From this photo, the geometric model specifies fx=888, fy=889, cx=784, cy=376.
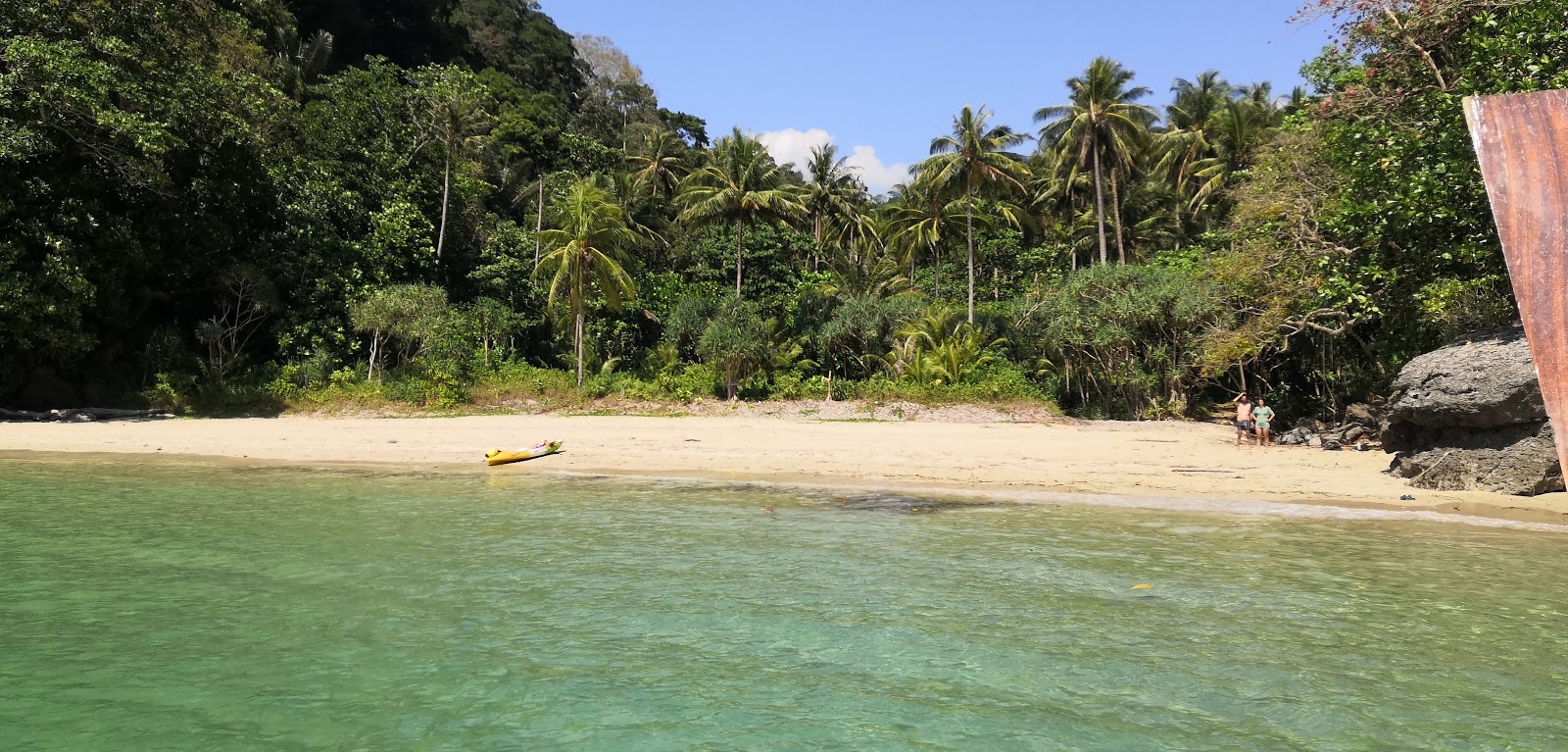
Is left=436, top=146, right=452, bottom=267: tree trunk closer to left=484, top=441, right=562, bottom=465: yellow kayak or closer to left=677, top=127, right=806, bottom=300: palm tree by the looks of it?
left=677, top=127, right=806, bottom=300: palm tree

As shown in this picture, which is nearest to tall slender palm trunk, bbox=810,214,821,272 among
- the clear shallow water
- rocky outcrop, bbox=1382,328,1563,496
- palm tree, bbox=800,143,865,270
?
palm tree, bbox=800,143,865,270

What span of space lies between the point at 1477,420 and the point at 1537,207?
1216 cm

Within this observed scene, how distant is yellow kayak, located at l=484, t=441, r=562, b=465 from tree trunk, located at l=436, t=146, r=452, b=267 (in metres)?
17.6

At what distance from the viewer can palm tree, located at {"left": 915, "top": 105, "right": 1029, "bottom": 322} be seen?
32906 mm

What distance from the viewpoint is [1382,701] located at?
500cm

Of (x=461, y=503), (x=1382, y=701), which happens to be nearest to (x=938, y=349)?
(x=461, y=503)

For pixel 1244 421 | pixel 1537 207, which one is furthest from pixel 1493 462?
pixel 1537 207

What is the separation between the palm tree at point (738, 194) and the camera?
34.9m

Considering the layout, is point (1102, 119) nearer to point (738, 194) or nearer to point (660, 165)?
point (738, 194)

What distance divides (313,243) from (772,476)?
20.0 m

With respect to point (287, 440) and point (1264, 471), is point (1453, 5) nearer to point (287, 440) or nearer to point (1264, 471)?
point (1264, 471)

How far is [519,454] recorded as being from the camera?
16.2 m

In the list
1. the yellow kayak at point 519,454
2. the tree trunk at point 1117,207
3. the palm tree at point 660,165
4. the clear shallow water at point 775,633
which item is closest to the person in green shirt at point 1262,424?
the clear shallow water at point 775,633

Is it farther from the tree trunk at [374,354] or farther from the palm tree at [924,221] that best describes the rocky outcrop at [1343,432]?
the tree trunk at [374,354]
